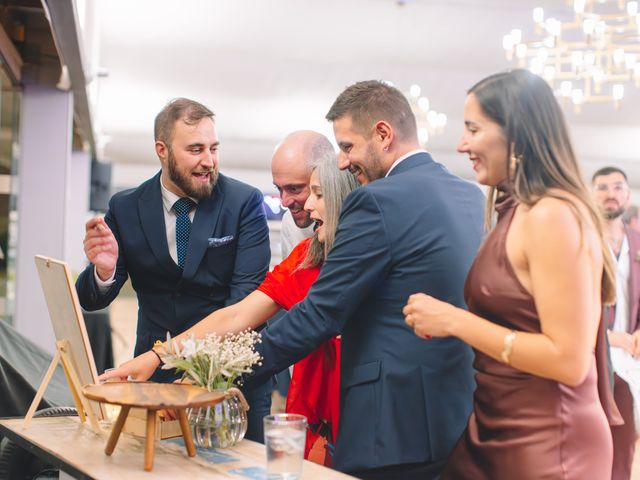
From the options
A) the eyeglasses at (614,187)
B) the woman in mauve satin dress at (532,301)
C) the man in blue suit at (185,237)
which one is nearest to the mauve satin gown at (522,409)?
the woman in mauve satin dress at (532,301)

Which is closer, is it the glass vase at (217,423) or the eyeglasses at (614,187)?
the glass vase at (217,423)

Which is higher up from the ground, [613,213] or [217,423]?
[613,213]

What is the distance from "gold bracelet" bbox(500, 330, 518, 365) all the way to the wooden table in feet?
1.42

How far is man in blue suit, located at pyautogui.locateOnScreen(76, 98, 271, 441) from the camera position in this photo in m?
2.90

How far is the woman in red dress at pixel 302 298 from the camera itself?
8.16 feet

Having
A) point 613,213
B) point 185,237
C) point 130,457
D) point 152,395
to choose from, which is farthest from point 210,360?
point 613,213

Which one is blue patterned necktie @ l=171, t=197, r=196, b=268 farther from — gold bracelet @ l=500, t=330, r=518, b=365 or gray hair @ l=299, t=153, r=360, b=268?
gold bracelet @ l=500, t=330, r=518, b=365

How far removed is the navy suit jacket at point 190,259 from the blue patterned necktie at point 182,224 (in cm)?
5

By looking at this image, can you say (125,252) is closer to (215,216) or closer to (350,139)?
(215,216)

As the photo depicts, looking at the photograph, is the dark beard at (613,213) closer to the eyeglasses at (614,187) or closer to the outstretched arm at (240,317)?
the eyeglasses at (614,187)

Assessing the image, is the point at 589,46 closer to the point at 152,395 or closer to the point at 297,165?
the point at 297,165

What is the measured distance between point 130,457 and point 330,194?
2.95 ft

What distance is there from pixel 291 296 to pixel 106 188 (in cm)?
911

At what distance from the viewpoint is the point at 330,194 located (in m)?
2.48
